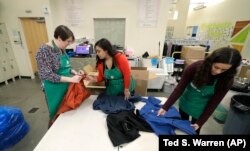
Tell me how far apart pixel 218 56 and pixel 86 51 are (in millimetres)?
2838

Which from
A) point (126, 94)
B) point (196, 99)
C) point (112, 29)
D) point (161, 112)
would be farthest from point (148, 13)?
point (161, 112)

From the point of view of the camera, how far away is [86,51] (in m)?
3.24

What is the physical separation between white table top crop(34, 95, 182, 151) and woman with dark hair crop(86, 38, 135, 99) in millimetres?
398

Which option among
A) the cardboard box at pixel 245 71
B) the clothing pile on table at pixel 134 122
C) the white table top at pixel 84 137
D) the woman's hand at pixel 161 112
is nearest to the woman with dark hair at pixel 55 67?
the white table top at pixel 84 137

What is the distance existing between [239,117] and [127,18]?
9.94 ft

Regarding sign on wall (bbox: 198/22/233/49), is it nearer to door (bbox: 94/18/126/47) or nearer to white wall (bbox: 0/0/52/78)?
door (bbox: 94/18/126/47)

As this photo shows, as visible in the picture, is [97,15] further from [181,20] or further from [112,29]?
[181,20]

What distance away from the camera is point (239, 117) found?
1.78 metres

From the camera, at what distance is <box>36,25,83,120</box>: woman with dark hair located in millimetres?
1190

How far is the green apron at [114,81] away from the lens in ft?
4.83

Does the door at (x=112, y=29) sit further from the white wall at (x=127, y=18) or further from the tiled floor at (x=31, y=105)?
the tiled floor at (x=31, y=105)

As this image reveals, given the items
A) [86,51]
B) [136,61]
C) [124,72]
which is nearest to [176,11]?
[136,61]

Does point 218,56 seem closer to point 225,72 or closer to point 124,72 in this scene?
point 225,72

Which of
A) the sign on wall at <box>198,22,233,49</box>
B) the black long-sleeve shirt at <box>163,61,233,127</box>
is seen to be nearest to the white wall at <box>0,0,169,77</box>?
the sign on wall at <box>198,22,233,49</box>
